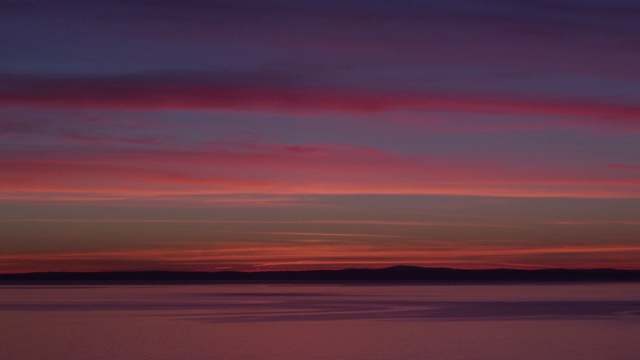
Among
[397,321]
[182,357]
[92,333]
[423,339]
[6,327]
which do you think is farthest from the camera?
[397,321]

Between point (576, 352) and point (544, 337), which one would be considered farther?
point (544, 337)

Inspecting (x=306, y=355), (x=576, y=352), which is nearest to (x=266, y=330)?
(x=306, y=355)

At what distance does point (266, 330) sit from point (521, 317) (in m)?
8.95

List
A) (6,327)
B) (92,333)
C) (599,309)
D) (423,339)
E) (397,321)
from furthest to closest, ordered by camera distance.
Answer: (599,309) → (397,321) → (6,327) → (92,333) → (423,339)

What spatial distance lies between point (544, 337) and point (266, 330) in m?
6.69

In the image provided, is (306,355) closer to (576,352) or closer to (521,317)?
(576,352)

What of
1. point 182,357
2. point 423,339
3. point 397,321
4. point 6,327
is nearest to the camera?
point 182,357

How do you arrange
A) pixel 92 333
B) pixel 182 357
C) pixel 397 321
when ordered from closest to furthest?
pixel 182 357, pixel 92 333, pixel 397 321

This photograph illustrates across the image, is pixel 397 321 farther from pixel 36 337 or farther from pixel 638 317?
pixel 36 337

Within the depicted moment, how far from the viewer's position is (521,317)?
29672 millimetres

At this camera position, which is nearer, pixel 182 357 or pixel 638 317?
pixel 182 357

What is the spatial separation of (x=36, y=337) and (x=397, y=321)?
10.3m

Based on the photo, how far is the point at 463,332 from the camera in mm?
23672

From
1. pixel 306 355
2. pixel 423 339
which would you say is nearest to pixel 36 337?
pixel 306 355
